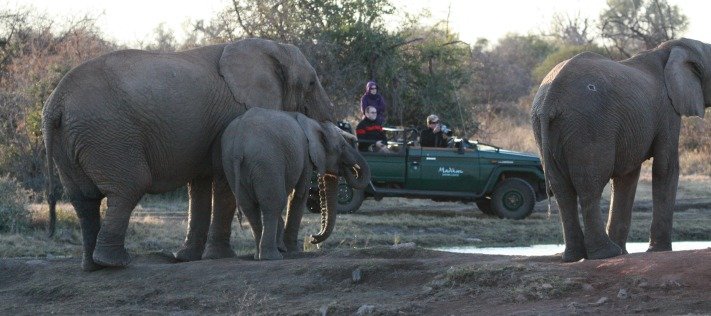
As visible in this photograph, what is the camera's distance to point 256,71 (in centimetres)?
1334

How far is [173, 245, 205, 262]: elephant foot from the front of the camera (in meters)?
13.2

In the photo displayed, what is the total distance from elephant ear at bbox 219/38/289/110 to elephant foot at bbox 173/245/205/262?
1.42 m

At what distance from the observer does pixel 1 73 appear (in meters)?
27.7

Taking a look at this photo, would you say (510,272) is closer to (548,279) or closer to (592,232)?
(548,279)

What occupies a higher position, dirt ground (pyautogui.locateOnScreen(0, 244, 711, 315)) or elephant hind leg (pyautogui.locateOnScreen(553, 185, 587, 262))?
elephant hind leg (pyautogui.locateOnScreen(553, 185, 587, 262))

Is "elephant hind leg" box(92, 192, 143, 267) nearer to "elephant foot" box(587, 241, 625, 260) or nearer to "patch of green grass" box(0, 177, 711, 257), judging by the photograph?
"patch of green grass" box(0, 177, 711, 257)

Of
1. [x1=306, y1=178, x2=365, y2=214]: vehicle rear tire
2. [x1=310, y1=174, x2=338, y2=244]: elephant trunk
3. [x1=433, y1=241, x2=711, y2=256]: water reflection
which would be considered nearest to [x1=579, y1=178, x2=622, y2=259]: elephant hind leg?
[x1=310, y1=174, x2=338, y2=244]: elephant trunk

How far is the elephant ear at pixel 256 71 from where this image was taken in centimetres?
1310

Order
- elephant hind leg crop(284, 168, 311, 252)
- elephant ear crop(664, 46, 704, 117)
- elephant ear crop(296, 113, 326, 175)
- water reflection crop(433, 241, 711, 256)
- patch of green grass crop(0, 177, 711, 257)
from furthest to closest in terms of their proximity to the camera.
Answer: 1. patch of green grass crop(0, 177, 711, 257)
2. water reflection crop(433, 241, 711, 256)
3. elephant hind leg crop(284, 168, 311, 252)
4. elephant ear crop(296, 113, 326, 175)
5. elephant ear crop(664, 46, 704, 117)

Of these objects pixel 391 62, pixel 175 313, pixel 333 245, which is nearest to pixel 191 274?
pixel 175 313

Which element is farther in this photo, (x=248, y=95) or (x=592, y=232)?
(x=248, y=95)

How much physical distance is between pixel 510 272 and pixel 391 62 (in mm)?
18169

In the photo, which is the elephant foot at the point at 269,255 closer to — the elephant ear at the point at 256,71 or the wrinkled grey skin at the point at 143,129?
the wrinkled grey skin at the point at 143,129

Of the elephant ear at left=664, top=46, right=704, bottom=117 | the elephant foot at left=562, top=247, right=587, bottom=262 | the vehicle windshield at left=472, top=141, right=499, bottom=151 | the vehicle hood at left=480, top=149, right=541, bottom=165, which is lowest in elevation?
the elephant foot at left=562, top=247, right=587, bottom=262
